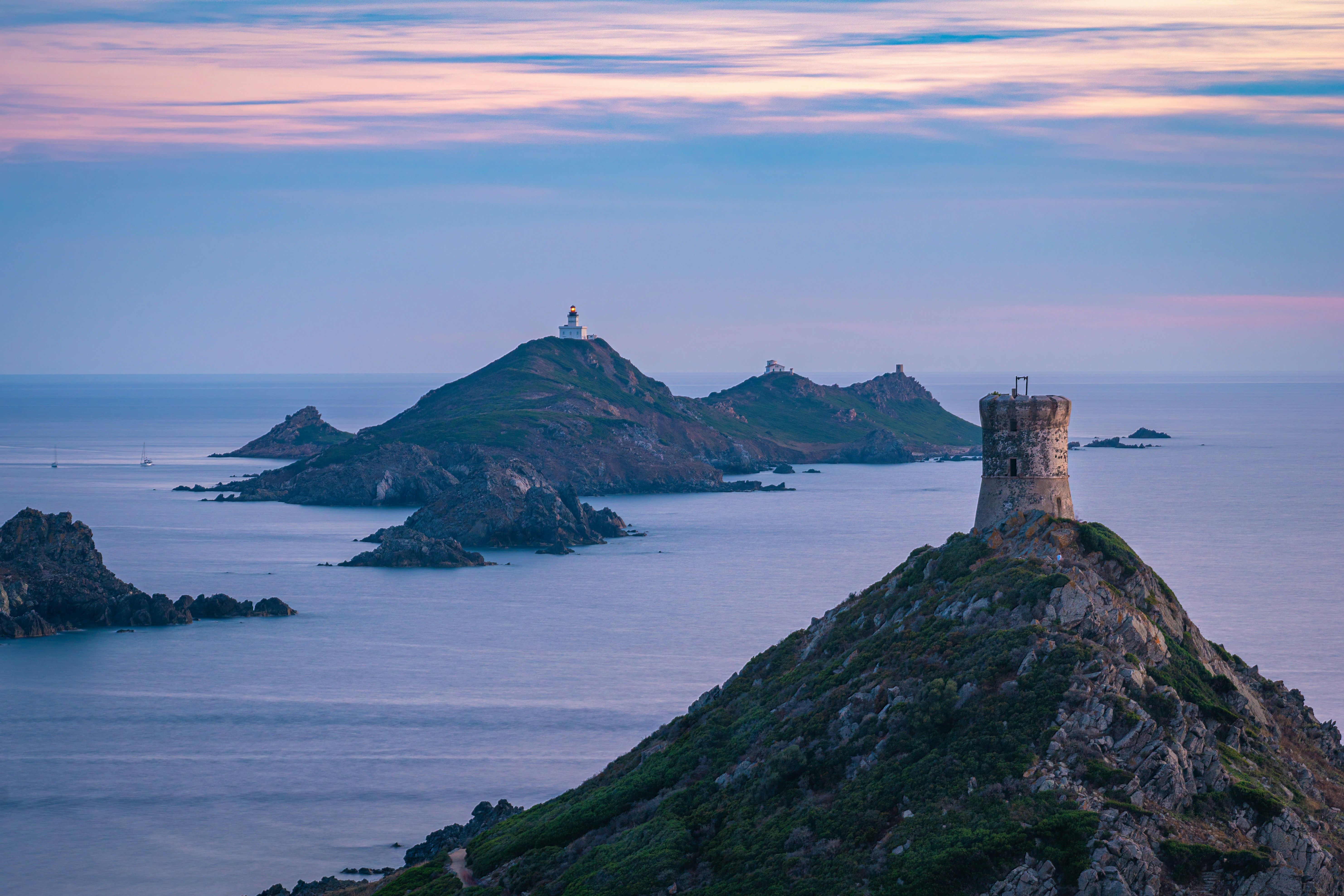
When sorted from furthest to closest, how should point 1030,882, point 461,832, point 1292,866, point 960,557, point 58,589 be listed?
point 58,589, point 461,832, point 960,557, point 1292,866, point 1030,882

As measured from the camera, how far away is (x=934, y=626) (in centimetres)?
3650

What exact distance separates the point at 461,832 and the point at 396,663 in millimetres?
37010

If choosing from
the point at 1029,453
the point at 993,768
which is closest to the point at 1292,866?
the point at 993,768

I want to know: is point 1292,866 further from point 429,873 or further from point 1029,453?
point 429,873

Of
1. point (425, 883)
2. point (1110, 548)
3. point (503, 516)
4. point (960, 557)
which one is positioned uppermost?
point (1110, 548)

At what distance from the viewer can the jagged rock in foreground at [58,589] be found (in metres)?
93.1

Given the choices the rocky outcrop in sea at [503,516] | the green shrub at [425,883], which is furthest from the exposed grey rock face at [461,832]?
the rocky outcrop in sea at [503,516]

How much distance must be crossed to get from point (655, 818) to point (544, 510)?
104194 millimetres

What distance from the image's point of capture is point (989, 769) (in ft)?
95.9

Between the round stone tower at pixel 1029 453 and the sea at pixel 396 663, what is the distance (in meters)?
26.7

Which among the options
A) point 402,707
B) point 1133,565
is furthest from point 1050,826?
point 402,707

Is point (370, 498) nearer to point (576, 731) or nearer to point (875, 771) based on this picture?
point (576, 731)

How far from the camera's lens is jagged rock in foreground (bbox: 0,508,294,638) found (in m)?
93.1

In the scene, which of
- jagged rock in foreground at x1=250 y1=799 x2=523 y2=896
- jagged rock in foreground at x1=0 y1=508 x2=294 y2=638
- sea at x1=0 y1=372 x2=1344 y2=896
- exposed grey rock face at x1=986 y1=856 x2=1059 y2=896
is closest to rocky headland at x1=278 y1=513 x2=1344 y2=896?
exposed grey rock face at x1=986 y1=856 x2=1059 y2=896
